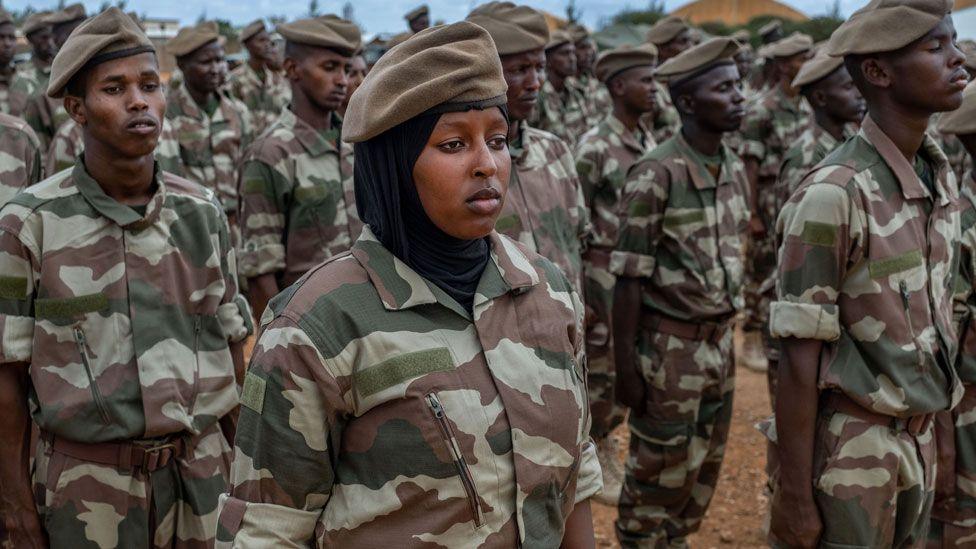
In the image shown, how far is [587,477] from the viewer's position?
2068 millimetres

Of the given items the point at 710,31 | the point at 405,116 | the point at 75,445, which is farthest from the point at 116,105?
the point at 710,31

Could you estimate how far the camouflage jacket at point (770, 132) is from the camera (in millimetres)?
8461

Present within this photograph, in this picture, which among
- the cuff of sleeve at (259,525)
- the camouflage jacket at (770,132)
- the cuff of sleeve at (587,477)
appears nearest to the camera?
the cuff of sleeve at (259,525)

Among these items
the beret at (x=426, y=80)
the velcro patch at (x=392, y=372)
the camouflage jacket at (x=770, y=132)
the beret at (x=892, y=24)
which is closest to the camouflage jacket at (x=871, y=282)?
the beret at (x=892, y=24)

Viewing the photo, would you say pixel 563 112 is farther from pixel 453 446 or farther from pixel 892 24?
pixel 453 446

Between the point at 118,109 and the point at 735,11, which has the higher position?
the point at 118,109

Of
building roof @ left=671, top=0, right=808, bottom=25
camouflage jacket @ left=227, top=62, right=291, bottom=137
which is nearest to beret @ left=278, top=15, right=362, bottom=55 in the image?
camouflage jacket @ left=227, top=62, right=291, bottom=137

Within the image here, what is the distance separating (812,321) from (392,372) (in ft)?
5.30

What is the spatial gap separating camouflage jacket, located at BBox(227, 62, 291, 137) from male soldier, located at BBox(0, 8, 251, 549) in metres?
9.23

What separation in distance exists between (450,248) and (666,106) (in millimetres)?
8400

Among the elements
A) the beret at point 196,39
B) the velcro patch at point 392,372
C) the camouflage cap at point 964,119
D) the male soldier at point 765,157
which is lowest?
the male soldier at point 765,157

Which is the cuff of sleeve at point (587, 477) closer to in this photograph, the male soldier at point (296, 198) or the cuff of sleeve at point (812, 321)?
the cuff of sleeve at point (812, 321)

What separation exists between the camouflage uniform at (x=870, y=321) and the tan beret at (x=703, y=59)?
5.31 ft

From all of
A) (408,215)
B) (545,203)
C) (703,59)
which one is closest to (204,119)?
(545,203)
